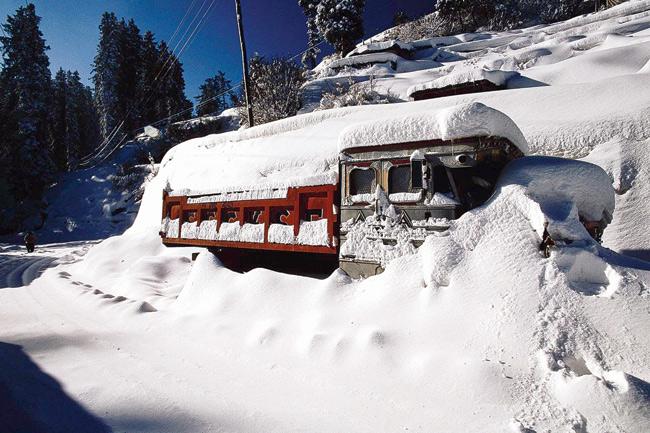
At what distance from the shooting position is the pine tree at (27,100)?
2444 centimetres

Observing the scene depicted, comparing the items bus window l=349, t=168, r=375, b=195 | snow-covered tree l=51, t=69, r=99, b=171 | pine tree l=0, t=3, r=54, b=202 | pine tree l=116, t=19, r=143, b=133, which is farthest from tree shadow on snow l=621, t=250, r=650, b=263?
pine tree l=116, t=19, r=143, b=133

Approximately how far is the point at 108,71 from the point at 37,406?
43574 mm

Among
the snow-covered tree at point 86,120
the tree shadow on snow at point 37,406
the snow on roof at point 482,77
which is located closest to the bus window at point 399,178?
the tree shadow on snow at point 37,406

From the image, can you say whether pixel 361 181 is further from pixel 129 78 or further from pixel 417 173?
pixel 129 78

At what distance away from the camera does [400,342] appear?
2.64m

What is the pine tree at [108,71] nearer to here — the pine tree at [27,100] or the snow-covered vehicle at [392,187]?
the pine tree at [27,100]

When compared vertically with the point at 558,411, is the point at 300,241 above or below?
above

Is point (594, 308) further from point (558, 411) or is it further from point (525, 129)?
point (525, 129)

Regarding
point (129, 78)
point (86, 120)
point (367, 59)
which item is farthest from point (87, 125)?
point (367, 59)

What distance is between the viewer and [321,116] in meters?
10.6

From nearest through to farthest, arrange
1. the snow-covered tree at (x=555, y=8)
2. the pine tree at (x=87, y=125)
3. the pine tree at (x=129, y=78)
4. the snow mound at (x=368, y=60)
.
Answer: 1. the snow mound at (x=368, y=60)
2. the snow-covered tree at (x=555, y=8)
3. the pine tree at (x=129, y=78)
4. the pine tree at (x=87, y=125)

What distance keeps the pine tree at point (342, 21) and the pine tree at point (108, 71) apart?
77.4ft

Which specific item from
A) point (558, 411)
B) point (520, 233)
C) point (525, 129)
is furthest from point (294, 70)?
point (558, 411)

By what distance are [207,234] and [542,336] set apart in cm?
499
